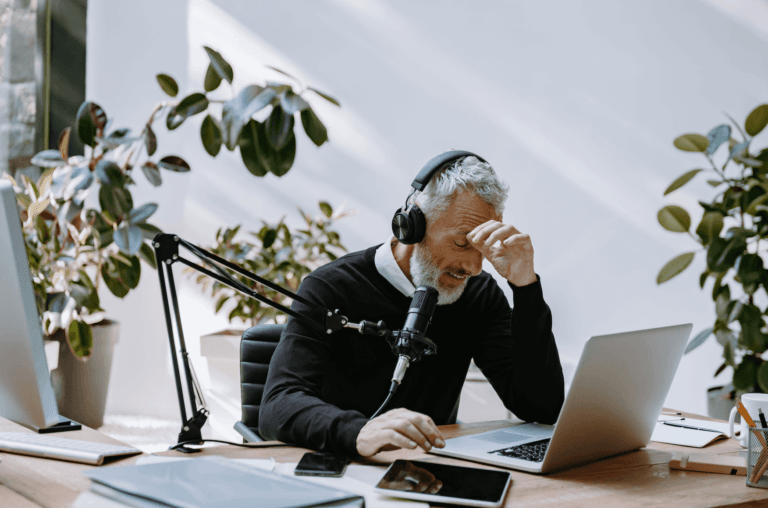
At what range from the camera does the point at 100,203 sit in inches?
111

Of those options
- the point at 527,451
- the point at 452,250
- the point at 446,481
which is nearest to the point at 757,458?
the point at 527,451

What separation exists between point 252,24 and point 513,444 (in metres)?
3.26

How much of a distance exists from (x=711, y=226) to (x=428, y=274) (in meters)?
1.46

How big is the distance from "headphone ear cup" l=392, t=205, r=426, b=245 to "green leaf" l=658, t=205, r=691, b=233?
1.45 m

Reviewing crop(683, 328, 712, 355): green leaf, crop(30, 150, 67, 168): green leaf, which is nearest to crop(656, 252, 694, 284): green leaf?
crop(683, 328, 712, 355): green leaf

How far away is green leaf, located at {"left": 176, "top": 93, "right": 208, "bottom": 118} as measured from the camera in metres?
2.74

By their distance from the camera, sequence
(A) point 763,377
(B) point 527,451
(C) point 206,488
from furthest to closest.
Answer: (A) point 763,377
(B) point 527,451
(C) point 206,488

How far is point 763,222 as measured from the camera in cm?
250

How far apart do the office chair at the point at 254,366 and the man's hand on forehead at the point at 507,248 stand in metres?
0.59

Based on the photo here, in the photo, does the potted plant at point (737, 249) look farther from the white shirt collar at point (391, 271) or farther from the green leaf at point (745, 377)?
the white shirt collar at point (391, 271)

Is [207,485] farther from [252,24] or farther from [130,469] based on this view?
[252,24]

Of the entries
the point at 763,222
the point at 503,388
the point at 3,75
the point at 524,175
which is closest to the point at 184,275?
the point at 3,75

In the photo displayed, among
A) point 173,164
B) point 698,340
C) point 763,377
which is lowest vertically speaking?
point 763,377

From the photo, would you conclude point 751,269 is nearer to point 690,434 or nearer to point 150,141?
point 690,434
